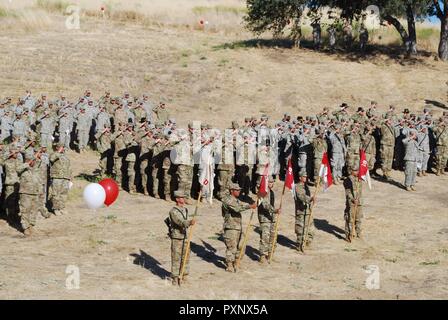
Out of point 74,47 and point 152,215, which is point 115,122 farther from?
point 74,47

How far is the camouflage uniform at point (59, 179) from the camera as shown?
23.1 metres

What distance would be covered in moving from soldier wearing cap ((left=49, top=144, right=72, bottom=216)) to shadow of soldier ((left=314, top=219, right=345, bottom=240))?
7266mm

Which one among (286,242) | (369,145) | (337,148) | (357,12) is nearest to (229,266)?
(286,242)

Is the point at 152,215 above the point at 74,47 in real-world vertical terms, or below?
below

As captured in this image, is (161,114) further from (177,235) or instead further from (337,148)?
(177,235)

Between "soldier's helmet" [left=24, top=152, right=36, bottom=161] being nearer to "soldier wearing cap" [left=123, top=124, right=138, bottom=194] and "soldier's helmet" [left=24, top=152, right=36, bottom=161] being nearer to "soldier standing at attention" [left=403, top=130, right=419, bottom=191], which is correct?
"soldier wearing cap" [left=123, top=124, right=138, bottom=194]

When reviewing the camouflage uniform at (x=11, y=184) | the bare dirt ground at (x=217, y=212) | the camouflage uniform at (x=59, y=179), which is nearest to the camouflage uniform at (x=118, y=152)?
the bare dirt ground at (x=217, y=212)

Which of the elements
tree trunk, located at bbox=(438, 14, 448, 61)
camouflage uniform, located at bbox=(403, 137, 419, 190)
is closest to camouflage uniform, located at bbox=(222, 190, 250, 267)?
camouflage uniform, located at bbox=(403, 137, 419, 190)

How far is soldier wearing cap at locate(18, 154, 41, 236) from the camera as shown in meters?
21.0

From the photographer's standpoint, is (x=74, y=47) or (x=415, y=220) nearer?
(x=415, y=220)

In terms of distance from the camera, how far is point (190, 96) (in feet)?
136

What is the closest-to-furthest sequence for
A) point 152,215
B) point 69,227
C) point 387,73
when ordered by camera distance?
point 69,227 → point 152,215 → point 387,73

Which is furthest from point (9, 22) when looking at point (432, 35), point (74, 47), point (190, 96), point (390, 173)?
point (390, 173)

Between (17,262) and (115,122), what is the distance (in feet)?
45.0
